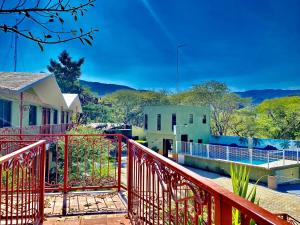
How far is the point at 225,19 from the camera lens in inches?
2501

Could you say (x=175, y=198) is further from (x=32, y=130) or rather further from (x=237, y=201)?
(x=32, y=130)

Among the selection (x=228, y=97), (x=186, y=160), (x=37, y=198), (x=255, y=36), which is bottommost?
(x=186, y=160)

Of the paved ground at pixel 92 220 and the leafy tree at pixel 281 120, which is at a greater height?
the leafy tree at pixel 281 120

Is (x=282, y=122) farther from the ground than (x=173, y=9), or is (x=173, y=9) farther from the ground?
(x=173, y=9)

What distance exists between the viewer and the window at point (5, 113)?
34.5ft

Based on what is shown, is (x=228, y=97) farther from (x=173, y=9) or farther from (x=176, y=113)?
(x=173, y=9)

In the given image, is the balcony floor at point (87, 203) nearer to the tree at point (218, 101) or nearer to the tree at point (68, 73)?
the tree at point (218, 101)

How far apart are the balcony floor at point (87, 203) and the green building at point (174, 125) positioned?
20.0m

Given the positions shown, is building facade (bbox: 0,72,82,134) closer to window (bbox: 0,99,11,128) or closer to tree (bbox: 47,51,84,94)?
window (bbox: 0,99,11,128)

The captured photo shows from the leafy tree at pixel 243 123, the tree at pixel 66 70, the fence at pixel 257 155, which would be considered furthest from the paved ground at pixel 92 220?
the tree at pixel 66 70

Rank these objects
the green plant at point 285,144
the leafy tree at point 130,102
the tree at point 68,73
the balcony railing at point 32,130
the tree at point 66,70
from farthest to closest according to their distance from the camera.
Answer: the leafy tree at point 130,102 → the tree at point 66,70 → the tree at point 68,73 → the green plant at point 285,144 → the balcony railing at point 32,130

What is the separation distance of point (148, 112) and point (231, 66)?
59087mm

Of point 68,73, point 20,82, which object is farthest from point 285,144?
point 68,73

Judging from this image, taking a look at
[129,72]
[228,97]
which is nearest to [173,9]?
[228,97]
